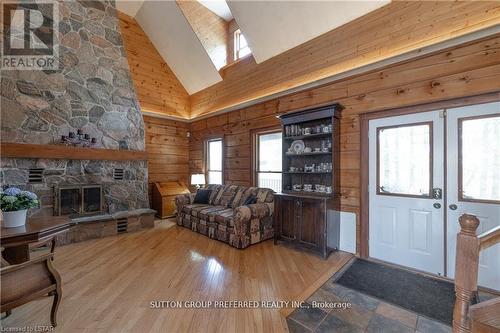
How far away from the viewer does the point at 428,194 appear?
268cm

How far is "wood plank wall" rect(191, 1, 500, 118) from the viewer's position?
2512 millimetres

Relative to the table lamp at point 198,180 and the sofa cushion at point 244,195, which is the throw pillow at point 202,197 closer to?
the table lamp at point 198,180

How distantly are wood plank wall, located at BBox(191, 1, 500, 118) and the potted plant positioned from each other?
150 inches

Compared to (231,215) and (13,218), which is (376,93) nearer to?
(231,215)

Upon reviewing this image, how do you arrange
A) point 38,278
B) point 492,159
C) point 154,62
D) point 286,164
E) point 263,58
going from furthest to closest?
point 154,62
point 263,58
point 286,164
point 492,159
point 38,278

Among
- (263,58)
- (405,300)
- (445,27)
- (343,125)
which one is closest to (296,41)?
(263,58)

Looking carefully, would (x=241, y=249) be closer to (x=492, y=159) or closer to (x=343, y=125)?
(x=343, y=125)

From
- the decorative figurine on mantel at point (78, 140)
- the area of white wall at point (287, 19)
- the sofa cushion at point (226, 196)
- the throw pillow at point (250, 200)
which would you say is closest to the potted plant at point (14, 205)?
the decorative figurine on mantel at point (78, 140)

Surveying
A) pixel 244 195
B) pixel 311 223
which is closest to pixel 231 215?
pixel 244 195

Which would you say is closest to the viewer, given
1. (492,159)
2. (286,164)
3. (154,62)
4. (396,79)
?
(492,159)

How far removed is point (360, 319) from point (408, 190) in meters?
1.75

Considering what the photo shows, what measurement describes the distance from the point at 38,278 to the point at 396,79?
414 cm

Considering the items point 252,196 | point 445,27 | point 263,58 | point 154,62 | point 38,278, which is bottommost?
point 38,278

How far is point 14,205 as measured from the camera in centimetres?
192
